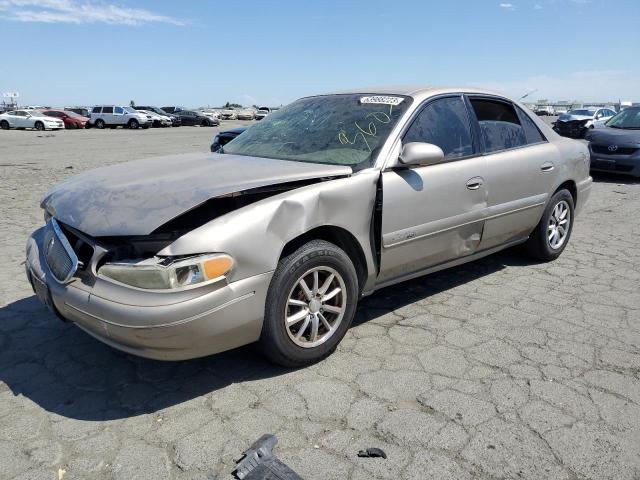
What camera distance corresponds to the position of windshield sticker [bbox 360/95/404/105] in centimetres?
378

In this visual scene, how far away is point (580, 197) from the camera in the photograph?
5.30 meters

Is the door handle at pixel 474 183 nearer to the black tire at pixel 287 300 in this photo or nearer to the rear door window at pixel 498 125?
the rear door window at pixel 498 125

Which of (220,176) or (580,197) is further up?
(220,176)

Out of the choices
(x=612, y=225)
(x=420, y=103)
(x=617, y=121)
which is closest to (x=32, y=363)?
(x=420, y=103)

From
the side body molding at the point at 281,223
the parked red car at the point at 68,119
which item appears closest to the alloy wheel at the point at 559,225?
the side body molding at the point at 281,223

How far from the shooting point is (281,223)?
282 centimetres

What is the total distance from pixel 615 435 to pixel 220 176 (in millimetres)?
2414

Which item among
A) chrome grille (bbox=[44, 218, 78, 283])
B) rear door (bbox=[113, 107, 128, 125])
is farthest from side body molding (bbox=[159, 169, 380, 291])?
rear door (bbox=[113, 107, 128, 125])

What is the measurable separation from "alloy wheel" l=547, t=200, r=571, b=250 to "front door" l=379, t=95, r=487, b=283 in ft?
4.39

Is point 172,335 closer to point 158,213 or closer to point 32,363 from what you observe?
point 158,213

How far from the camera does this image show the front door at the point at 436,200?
341 cm

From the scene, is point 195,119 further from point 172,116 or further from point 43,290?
point 43,290

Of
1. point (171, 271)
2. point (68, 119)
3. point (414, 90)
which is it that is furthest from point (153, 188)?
point (68, 119)

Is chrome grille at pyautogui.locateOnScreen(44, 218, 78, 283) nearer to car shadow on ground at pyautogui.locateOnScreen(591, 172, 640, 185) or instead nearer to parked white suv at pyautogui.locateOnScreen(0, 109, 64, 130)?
car shadow on ground at pyautogui.locateOnScreen(591, 172, 640, 185)
